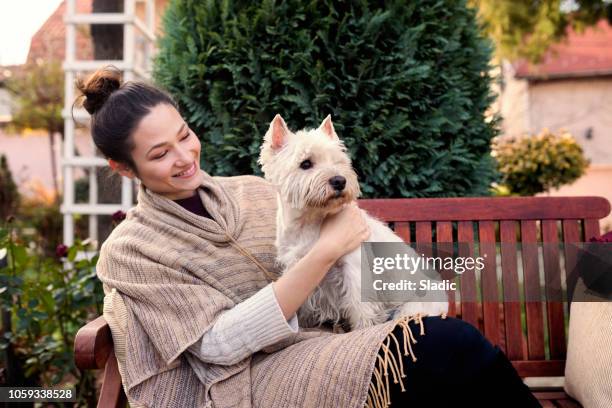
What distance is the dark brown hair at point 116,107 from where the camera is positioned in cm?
217

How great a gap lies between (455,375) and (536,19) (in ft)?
33.3

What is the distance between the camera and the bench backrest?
8.98 ft

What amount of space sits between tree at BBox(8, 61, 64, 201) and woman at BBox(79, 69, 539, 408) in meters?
10.9

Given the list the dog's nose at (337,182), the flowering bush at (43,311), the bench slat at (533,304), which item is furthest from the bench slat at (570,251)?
the flowering bush at (43,311)

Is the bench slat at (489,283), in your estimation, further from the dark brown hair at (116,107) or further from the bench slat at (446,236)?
the dark brown hair at (116,107)

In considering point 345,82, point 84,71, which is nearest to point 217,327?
point 345,82

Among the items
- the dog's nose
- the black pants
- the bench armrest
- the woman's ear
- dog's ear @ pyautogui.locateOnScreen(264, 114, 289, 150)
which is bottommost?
the black pants

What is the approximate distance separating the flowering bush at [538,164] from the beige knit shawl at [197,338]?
5.73 meters

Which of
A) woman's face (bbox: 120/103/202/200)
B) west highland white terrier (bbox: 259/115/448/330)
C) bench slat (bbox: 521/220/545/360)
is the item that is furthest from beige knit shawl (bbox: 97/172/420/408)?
bench slat (bbox: 521/220/545/360)

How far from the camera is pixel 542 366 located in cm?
271

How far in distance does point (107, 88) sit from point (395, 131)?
1420 mm

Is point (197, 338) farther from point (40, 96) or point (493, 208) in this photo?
point (40, 96)

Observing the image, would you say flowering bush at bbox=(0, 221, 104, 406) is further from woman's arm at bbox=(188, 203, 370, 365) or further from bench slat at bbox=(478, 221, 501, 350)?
bench slat at bbox=(478, 221, 501, 350)

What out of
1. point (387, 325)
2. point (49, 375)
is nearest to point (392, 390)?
point (387, 325)
